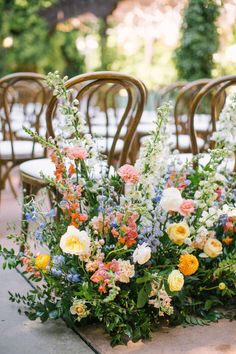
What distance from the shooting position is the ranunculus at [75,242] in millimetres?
1699

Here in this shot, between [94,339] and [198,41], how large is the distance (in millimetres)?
6531

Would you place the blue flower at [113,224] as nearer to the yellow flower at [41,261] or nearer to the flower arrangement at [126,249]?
the flower arrangement at [126,249]

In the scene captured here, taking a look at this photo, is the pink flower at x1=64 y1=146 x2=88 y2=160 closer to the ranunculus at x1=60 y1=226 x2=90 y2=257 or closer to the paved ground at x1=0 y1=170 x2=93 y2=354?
the ranunculus at x1=60 y1=226 x2=90 y2=257

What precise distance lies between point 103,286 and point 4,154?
5.64 ft

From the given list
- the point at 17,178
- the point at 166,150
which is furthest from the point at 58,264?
the point at 17,178

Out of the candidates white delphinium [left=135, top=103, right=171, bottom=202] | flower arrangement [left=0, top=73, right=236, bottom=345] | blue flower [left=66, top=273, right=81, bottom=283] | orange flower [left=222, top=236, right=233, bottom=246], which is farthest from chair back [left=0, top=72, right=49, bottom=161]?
orange flower [left=222, top=236, right=233, bottom=246]

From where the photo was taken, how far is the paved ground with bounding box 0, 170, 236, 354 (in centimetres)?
171

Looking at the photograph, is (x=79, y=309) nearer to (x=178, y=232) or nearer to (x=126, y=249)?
(x=126, y=249)

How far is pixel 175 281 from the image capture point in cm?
172

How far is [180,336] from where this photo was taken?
182cm

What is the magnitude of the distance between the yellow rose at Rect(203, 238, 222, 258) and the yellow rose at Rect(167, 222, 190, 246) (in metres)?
0.11

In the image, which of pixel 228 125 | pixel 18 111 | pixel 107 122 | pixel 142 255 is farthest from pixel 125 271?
pixel 18 111

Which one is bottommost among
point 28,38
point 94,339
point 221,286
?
point 94,339

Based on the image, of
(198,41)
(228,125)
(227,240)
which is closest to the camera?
(228,125)
